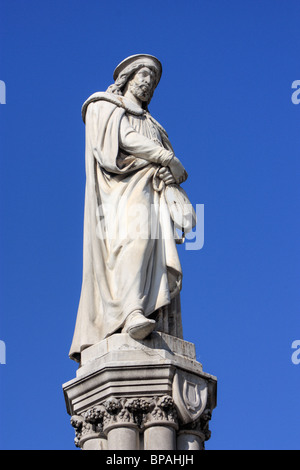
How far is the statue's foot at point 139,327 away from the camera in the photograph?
54.0ft

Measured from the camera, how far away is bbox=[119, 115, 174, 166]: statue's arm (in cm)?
1838

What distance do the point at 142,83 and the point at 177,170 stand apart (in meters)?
1.80

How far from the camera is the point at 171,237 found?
1789 centimetres

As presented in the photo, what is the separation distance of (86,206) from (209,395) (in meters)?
3.70

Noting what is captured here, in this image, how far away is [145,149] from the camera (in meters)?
18.4

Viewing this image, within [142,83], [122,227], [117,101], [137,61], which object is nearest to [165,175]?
[122,227]

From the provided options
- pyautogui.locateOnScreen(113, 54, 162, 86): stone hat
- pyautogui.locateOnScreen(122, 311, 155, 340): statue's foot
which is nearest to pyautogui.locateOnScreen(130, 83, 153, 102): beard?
pyautogui.locateOnScreen(113, 54, 162, 86): stone hat

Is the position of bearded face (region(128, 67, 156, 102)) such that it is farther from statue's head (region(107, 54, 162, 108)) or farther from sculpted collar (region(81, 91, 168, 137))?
sculpted collar (region(81, 91, 168, 137))

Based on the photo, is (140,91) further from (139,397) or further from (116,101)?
(139,397)

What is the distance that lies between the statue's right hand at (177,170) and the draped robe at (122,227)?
189 mm

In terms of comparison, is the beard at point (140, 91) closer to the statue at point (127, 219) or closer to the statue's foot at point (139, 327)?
the statue at point (127, 219)
